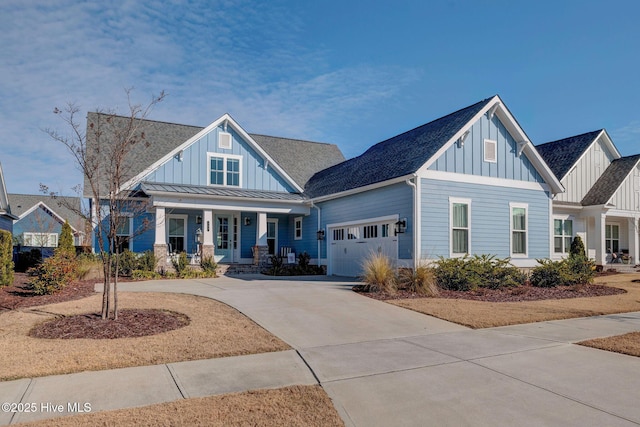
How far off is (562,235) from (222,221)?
16937mm

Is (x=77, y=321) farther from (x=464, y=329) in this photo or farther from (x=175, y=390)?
(x=464, y=329)

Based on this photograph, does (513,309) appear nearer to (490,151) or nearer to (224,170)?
(490,151)

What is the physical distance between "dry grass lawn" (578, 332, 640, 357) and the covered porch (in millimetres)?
15076

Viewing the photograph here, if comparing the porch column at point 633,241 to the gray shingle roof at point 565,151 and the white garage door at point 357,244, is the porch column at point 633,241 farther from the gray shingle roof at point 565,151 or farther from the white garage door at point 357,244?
the white garage door at point 357,244

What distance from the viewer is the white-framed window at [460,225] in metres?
16.1

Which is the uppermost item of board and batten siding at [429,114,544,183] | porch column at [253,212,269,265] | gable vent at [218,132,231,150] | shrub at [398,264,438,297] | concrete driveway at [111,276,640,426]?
gable vent at [218,132,231,150]

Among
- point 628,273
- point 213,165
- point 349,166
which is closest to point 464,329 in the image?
point 349,166

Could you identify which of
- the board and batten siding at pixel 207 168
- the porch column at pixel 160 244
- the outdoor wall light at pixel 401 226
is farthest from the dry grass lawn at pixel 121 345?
the board and batten siding at pixel 207 168

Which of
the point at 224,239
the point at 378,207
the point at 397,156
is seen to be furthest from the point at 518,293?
the point at 224,239

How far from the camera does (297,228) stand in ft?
77.0

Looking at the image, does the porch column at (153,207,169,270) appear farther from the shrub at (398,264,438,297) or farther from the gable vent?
the shrub at (398,264,438,297)

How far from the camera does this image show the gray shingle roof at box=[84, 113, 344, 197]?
74.4ft

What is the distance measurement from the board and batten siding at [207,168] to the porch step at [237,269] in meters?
3.88

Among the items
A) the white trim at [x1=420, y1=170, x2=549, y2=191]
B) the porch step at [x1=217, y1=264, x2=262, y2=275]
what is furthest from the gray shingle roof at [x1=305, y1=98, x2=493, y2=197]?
the porch step at [x1=217, y1=264, x2=262, y2=275]
